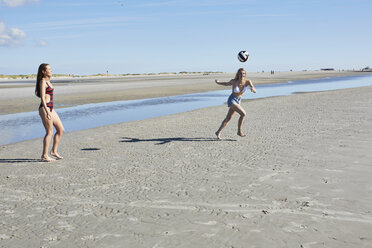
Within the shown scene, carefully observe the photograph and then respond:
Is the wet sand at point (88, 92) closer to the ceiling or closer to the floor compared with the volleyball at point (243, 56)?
closer to the floor

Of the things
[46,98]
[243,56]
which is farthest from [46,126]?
[243,56]

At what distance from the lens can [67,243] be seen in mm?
3916

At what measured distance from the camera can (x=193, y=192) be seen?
5.49m

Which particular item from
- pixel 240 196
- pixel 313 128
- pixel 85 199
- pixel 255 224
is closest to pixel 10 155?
pixel 85 199

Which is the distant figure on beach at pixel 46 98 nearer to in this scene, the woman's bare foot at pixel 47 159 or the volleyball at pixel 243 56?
the woman's bare foot at pixel 47 159

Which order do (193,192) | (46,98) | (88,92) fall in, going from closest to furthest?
(193,192)
(46,98)
(88,92)

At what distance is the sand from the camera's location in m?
4.04

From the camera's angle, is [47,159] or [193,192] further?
[47,159]

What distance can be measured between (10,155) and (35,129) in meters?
4.82

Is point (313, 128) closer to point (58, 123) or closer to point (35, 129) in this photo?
point (58, 123)

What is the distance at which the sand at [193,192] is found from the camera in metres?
4.04

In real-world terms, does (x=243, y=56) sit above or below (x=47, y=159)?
above

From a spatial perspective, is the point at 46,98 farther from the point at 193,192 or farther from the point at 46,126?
the point at 193,192

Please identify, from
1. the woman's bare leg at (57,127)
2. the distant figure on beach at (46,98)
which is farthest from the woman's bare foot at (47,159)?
the woman's bare leg at (57,127)
